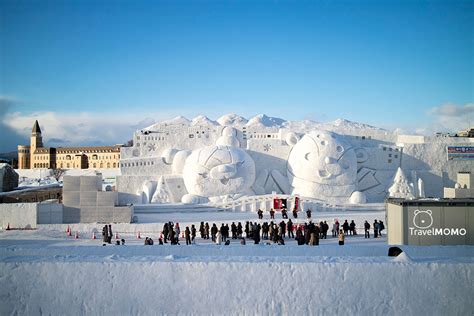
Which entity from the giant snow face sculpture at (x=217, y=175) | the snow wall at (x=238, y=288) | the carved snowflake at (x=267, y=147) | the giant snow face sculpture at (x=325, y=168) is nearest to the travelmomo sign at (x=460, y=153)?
the giant snow face sculpture at (x=325, y=168)

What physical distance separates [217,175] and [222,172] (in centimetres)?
30

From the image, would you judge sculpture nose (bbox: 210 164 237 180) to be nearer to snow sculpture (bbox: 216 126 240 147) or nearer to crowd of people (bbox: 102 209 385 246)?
snow sculpture (bbox: 216 126 240 147)

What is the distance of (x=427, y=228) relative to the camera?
31.6ft

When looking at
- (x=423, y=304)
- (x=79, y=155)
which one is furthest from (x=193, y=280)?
(x=79, y=155)

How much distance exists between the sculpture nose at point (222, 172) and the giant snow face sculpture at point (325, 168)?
3745 millimetres

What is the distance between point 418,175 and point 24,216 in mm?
20828

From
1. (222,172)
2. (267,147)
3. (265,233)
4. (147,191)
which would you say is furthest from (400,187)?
(265,233)

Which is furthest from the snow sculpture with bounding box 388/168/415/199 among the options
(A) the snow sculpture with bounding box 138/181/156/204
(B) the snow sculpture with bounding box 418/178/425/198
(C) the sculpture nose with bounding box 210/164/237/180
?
(A) the snow sculpture with bounding box 138/181/156/204

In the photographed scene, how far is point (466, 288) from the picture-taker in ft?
23.4

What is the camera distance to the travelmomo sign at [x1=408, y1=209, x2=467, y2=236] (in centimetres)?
950

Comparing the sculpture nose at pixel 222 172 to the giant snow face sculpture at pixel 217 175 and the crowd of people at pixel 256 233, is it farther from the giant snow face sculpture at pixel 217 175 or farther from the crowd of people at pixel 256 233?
the crowd of people at pixel 256 233

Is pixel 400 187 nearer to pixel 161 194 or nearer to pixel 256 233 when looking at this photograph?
pixel 161 194

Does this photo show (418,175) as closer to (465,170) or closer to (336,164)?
(465,170)

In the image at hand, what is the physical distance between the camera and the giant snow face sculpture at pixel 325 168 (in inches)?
975
